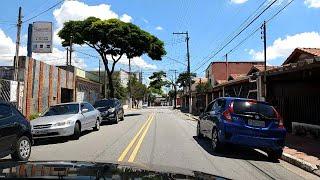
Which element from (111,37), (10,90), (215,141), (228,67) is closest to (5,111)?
(215,141)

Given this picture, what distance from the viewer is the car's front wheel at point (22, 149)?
11.7 meters

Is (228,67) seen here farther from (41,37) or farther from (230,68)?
(41,37)

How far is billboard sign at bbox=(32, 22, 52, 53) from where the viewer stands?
110ft

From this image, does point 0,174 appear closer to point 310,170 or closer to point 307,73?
point 310,170

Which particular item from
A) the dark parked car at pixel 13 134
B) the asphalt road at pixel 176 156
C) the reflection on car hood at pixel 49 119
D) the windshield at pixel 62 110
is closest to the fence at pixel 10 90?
the windshield at pixel 62 110

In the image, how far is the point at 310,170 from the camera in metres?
11.0

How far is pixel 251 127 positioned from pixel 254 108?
1.95 feet

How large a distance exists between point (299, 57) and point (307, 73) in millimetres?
15893

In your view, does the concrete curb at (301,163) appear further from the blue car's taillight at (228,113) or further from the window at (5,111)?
the window at (5,111)

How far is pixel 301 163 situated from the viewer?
456 inches

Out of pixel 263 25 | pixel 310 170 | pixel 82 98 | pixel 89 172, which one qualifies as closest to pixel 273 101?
pixel 263 25

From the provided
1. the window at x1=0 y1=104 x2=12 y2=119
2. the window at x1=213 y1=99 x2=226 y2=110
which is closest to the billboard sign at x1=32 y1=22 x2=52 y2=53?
the window at x1=213 y1=99 x2=226 y2=110

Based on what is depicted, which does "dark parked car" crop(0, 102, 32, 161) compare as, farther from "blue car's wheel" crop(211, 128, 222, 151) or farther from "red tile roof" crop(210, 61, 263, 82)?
"red tile roof" crop(210, 61, 263, 82)

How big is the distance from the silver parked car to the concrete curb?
7735 mm
